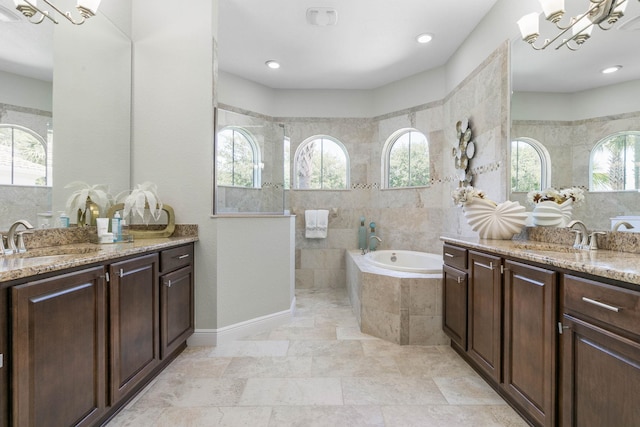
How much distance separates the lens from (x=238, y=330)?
7.88 feet

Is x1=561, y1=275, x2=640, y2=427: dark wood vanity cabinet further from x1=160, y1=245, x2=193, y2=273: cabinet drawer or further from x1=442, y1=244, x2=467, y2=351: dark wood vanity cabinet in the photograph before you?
x1=160, y1=245, x2=193, y2=273: cabinet drawer

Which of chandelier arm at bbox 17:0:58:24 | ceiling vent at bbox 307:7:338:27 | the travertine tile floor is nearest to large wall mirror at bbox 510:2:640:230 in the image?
the travertine tile floor

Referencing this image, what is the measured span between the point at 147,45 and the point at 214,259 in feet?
5.89

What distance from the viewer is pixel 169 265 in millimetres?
1905

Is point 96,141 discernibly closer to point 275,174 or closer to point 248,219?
point 248,219

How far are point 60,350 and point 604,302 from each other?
197cm

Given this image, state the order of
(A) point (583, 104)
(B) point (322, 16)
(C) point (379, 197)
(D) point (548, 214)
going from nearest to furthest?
1. (A) point (583, 104)
2. (D) point (548, 214)
3. (B) point (322, 16)
4. (C) point (379, 197)

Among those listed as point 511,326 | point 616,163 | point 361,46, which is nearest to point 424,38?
point 361,46

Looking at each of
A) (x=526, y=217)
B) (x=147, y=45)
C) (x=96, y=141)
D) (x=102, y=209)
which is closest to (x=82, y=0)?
(x=147, y=45)

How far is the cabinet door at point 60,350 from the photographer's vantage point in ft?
3.15

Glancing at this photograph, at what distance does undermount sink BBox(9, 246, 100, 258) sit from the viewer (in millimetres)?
1358

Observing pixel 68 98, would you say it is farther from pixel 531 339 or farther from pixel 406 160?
pixel 406 160

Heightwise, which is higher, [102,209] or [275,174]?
[275,174]

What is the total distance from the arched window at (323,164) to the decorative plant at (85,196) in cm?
256
